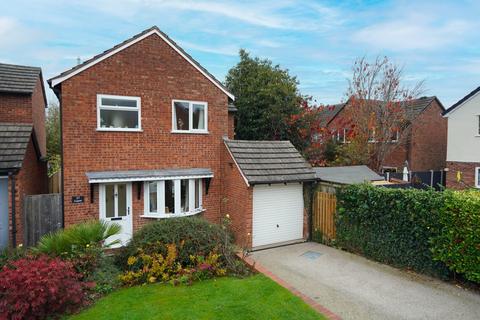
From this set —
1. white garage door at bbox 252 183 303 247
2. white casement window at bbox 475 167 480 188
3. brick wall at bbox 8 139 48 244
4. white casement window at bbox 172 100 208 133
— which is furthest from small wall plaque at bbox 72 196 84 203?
white casement window at bbox 475 167 480 188

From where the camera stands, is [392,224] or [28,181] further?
[28,181]

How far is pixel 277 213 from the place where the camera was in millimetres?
12500

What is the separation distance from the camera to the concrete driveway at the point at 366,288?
6941 mm

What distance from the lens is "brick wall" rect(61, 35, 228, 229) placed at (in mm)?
11023

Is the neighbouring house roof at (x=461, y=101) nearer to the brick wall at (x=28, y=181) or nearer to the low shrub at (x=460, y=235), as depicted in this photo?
the low shrub at (x=460, y=235)

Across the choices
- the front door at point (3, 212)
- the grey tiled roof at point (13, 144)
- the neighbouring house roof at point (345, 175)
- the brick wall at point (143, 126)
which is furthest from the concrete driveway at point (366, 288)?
the grey tiled roof at point (13, 144)

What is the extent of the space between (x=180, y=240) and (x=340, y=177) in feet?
25.2

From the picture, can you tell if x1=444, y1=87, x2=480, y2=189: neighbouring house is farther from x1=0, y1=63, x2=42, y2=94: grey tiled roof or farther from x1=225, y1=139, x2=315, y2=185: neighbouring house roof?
x1=0, y1=63, x2=42, y2=94: grey tiled roof

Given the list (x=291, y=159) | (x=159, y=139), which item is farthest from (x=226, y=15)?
(x=291, y=159)

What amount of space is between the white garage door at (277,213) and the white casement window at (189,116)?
3623mm

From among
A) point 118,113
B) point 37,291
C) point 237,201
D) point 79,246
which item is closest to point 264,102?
point 237,201

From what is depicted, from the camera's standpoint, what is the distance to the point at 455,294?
7.84m

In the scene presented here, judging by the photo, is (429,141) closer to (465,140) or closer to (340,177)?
(465,140)

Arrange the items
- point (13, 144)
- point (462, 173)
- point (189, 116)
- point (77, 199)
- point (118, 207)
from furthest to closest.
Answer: point (462, 173), point (189, 116), point (118, 207), point (77, 199), point (13, 144)
